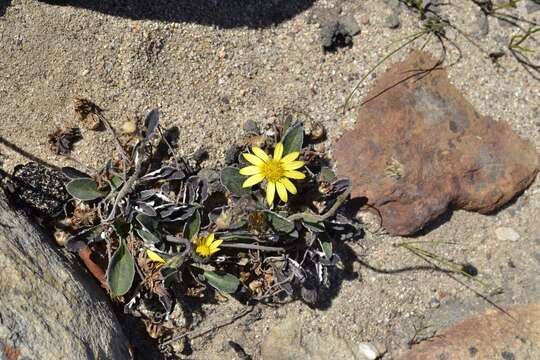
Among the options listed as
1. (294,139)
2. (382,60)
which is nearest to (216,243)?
(294,139)

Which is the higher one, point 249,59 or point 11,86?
point 11,86

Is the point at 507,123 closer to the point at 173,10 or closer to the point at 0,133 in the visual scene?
the point at 173,10

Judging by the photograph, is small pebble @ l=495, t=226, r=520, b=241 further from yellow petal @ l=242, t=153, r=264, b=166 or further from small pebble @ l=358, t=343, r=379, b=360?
yellow petal @ l=242, t=153, r=264, b=166

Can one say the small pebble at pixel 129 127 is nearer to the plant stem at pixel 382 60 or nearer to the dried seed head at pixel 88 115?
the dried seed head at pixel 88 115

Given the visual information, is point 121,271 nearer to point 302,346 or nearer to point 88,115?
point 88,115

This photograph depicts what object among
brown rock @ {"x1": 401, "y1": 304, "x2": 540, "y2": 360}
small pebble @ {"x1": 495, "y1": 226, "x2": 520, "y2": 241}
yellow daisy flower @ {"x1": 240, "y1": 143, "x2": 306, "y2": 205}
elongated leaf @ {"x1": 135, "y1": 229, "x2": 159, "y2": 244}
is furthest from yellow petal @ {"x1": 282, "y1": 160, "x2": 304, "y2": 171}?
small pebble @ {"x1": 495, "y1": 226, "x2": 520, "y2": 241}

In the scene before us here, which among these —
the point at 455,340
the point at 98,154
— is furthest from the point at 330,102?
the point at 455,340

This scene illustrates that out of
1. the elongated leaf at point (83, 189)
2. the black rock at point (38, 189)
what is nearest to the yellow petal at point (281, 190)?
the elongated leaf at point (83, 189)
